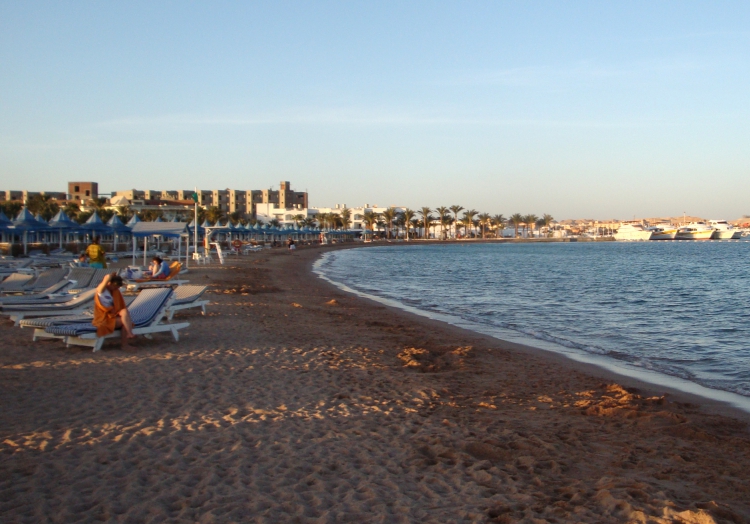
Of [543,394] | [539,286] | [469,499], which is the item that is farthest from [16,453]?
[539,286]

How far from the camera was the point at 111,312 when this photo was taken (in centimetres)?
934

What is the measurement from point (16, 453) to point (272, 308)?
38.1 feet

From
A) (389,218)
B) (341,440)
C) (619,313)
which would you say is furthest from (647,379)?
(389,218)

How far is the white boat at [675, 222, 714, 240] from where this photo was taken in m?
167

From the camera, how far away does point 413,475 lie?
4.98m

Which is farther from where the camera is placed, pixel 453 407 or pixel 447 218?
pixel 447 218

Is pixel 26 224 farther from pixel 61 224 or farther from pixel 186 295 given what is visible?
pixel 186 295

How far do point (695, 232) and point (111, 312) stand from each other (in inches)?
7257

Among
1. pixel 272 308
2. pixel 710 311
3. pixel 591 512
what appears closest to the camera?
pixel 591 512

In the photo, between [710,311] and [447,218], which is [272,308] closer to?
[710,311]

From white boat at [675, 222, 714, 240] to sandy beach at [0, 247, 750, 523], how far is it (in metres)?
178

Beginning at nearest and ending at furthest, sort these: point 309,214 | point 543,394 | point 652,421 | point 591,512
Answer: point 591,512 < point 652,421 < point 543,394 < point 309,214

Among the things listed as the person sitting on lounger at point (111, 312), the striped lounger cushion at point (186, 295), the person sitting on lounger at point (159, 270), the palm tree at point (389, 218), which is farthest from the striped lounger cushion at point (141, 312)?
the palm tree at point (389, 218)

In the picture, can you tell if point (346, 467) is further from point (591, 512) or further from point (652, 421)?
point (652, 421)
